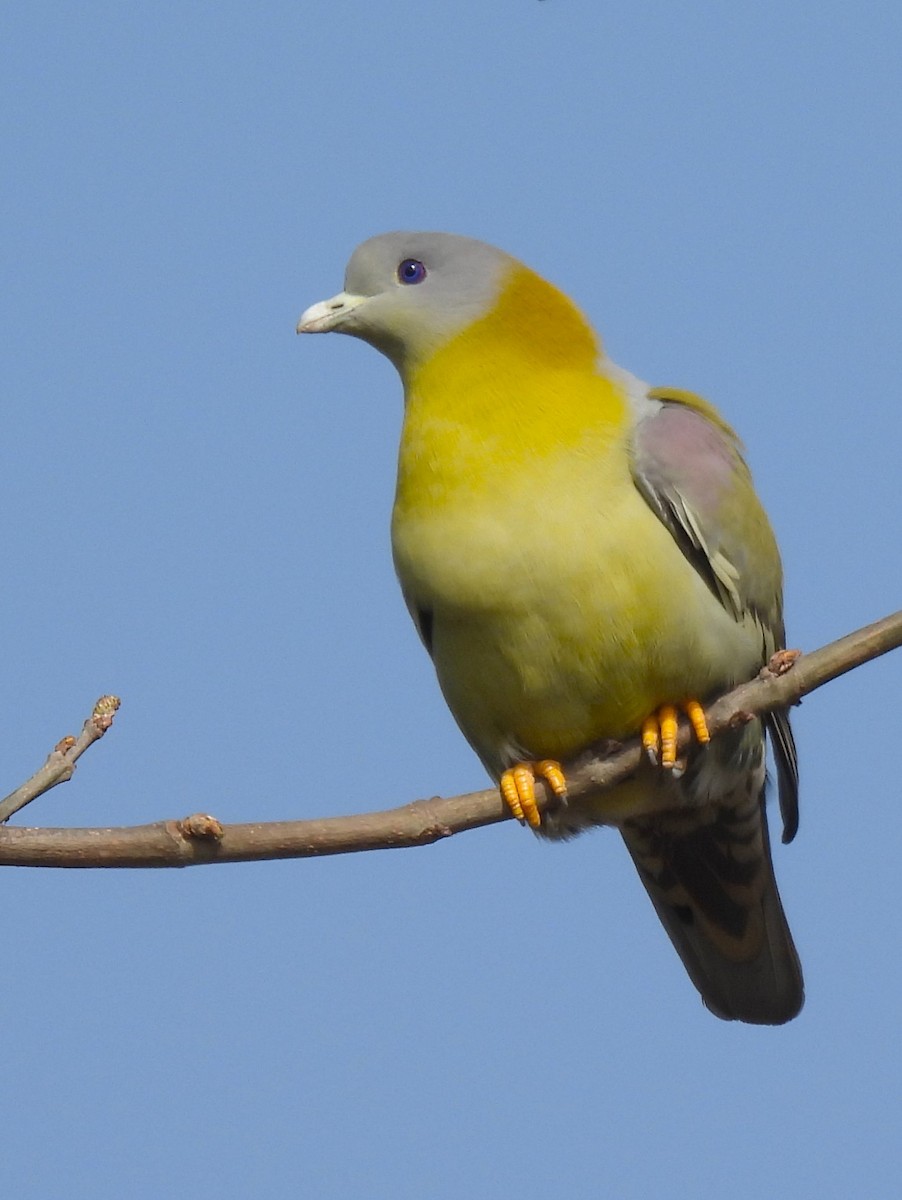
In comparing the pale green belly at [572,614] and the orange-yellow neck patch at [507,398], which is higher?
the orange-yellow neck patch at [507,398]

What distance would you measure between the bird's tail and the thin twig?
2071 mm

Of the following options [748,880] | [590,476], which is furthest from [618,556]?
[748,880]

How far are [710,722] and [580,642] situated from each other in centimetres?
42

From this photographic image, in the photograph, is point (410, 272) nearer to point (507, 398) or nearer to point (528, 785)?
point (507, 398)

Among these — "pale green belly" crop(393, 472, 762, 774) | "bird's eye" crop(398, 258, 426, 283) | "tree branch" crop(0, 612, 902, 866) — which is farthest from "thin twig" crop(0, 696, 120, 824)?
"bird's eye" crop(398, 258, 426, 283)

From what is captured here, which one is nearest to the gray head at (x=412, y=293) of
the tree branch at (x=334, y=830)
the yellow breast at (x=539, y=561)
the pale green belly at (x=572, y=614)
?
the yellow breast at (x=539, y=561)

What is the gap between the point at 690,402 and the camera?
5098 millimetres

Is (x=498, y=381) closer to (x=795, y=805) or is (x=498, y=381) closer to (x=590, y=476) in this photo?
(x=590, y=476)

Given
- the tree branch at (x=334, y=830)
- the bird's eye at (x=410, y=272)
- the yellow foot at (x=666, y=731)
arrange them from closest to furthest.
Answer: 1. the tree branch at (x=334, y=830)
2. the yellow foot at (x=666, y=731)
3. the bird's eye at (x=410, y=272)

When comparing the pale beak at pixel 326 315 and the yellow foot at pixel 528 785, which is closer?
the yellow foot at pixel 528 785

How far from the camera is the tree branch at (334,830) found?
358cm

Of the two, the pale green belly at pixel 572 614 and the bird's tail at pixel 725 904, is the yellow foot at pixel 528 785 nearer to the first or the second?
the pale green belly at pixel 572 614

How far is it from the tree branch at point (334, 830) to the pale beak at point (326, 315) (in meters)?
1.79

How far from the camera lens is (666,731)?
4766 millimetres
